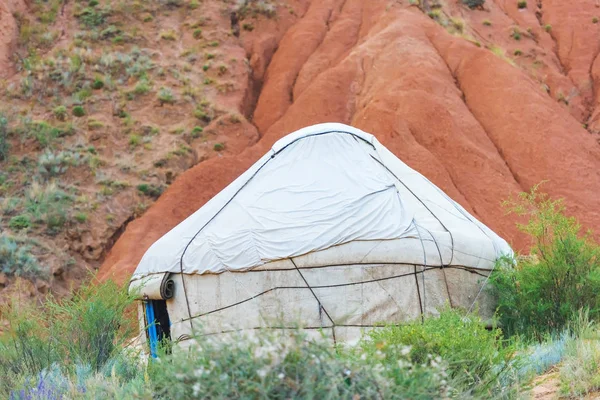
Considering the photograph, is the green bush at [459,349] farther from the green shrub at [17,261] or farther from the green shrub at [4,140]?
the green shrub at [4,140]

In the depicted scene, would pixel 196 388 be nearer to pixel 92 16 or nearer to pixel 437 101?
pixel 437 101

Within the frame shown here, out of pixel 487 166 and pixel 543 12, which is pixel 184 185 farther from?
pixel 543 12

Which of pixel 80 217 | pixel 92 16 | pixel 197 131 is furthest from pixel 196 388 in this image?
pixel 92 16

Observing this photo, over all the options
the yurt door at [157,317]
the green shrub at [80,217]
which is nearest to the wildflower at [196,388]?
the yurt door at [157,317]

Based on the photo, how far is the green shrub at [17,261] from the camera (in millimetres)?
16609

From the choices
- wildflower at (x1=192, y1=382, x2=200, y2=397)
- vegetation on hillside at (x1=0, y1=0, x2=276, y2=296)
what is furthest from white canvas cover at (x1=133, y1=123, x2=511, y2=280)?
vegetation on hillside at (x1=0, y1=0, x2=276, y2=296)

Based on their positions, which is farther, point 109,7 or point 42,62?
point 109,7

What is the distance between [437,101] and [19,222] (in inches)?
407

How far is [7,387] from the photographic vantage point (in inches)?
244

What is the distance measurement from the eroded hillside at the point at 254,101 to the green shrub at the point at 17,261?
14.4 inches

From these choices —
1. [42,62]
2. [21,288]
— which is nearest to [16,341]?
[21,288]

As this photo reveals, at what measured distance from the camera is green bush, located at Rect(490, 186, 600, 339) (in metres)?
9.12

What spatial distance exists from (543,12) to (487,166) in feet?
41.0

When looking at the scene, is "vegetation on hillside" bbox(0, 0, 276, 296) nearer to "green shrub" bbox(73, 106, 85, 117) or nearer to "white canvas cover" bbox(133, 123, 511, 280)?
"green shrub" bbox(73, 106, 85, 117)
